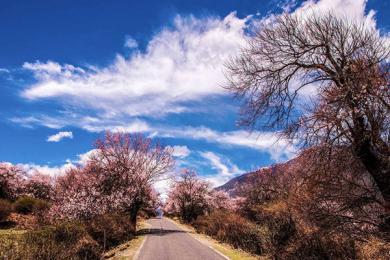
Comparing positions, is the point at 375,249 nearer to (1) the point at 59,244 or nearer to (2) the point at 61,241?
(1) the point at 59,244

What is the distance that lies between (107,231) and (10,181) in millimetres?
20259

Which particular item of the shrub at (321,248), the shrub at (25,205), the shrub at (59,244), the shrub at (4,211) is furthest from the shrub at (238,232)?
the shrub at (4,211)

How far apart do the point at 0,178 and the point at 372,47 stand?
3495 centimetres

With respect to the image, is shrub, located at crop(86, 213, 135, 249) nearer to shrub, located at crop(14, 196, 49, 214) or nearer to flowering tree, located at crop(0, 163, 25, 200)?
shrub, located at crop(14, 196, 49, 214)

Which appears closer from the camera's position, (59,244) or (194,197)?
(59,244)

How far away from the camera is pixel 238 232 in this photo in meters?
23.9

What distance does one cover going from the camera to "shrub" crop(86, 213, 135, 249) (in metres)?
19.8

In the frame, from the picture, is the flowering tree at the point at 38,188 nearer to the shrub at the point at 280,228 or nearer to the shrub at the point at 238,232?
the shrub at the point at 238,232

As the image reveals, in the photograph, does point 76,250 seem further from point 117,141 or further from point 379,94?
point 117,141

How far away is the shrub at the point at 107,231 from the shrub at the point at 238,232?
277 inches

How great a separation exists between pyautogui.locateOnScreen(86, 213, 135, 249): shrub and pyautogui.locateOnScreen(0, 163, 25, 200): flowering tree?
15.4 m

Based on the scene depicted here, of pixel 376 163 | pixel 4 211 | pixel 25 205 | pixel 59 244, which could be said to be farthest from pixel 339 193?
pixel 25 205

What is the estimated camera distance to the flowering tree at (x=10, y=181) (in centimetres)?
3538

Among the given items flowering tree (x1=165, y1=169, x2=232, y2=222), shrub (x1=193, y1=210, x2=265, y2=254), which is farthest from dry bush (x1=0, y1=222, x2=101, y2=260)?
flowering tree (x1=165, y1=169, x2=232, y2=222)
